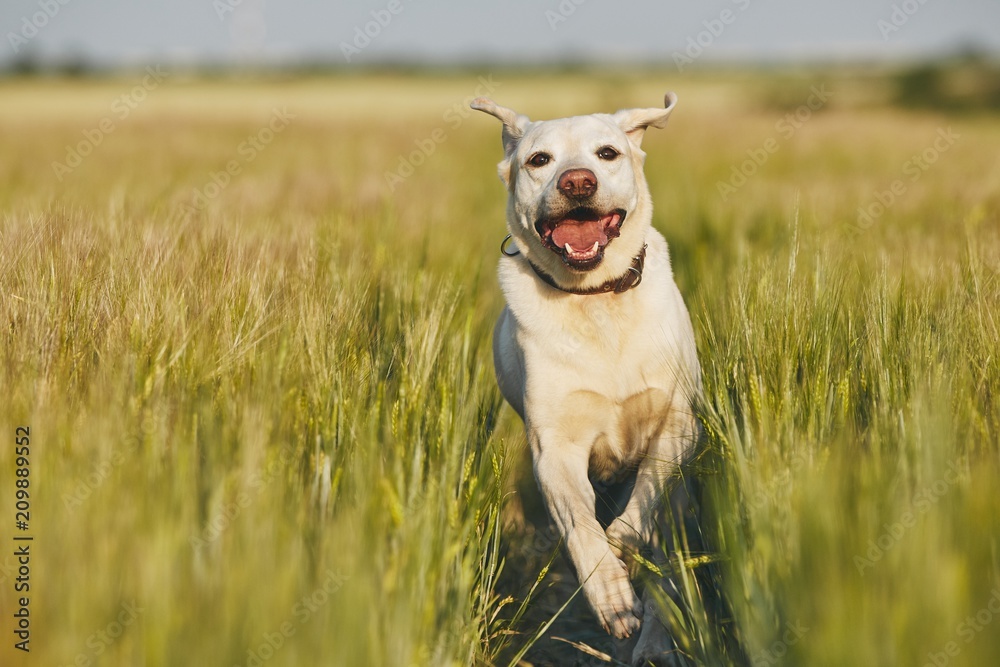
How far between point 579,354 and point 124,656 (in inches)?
77.7

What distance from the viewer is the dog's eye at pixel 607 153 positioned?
3231mm

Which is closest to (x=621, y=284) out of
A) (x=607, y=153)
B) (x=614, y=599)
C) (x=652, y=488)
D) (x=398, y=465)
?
(x=607, y=153)

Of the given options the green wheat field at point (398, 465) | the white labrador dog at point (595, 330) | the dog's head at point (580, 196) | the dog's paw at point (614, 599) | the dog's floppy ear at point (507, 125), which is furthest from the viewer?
the dog's floppy ear at point (507, 125)

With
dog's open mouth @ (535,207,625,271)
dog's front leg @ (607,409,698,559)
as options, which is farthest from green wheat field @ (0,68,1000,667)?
dog's open mouth @ (535,207,625,271)

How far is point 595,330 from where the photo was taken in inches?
121

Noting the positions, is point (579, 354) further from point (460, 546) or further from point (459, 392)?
point (460, 546)

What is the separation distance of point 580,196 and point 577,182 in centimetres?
6

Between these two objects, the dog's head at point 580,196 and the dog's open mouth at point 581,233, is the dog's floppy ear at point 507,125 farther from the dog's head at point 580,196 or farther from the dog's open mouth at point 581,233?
the dog's open mouth at point 581,233

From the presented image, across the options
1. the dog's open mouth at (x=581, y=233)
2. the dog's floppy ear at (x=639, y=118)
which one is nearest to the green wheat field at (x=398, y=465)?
the dog's open mouth at (x=581, y=233)

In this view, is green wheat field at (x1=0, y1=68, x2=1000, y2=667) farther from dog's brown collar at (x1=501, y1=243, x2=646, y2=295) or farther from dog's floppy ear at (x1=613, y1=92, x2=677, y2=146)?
dog's floppy ear at (x1=613, y1=92, x2=677, y2=146)

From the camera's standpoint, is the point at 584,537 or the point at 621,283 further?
the point at 621,283

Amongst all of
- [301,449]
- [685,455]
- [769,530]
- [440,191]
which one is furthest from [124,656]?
[440,191]

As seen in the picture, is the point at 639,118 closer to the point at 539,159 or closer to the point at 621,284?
the point at 539,159

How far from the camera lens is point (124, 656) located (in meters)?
1.34
